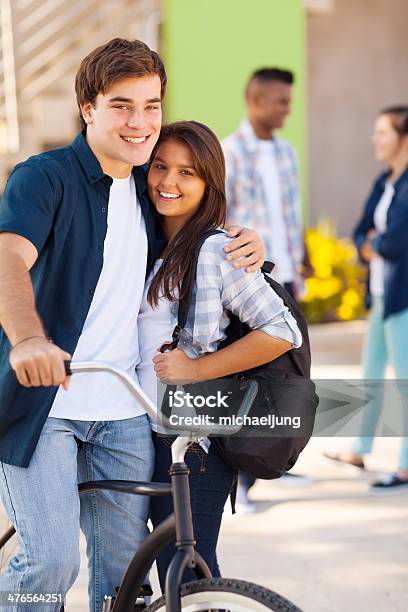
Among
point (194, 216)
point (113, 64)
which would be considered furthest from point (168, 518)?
point (113, 64)

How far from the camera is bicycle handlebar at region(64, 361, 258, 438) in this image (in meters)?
2.36

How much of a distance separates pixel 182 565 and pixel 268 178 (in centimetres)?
382

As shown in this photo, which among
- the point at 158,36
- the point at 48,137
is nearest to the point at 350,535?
the point at 48,137

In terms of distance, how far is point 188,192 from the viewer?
3.01 metres

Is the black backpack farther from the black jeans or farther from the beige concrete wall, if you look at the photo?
the beige concrete wall

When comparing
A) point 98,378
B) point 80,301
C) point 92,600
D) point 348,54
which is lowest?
point 92,600

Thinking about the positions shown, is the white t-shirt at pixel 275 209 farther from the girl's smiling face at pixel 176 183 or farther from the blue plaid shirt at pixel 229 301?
the blue plaid shirt at pixel 229 301

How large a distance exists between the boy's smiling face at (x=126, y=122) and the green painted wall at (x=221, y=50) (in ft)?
21.8

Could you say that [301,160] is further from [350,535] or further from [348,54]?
[350,535]

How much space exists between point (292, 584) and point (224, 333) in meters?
1.81

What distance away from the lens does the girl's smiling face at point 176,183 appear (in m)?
3.01

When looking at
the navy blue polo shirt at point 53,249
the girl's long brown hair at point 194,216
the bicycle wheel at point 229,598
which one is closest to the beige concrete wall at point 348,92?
the girl's long brown hair at point 194,216

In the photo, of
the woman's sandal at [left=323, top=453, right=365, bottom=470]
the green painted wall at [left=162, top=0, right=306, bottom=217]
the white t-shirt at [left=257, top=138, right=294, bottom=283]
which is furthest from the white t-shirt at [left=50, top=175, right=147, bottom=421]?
the green painted wall at [left=162, top=0, right=306, bottom=217]

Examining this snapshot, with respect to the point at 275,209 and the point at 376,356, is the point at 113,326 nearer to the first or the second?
the point at 275,209
